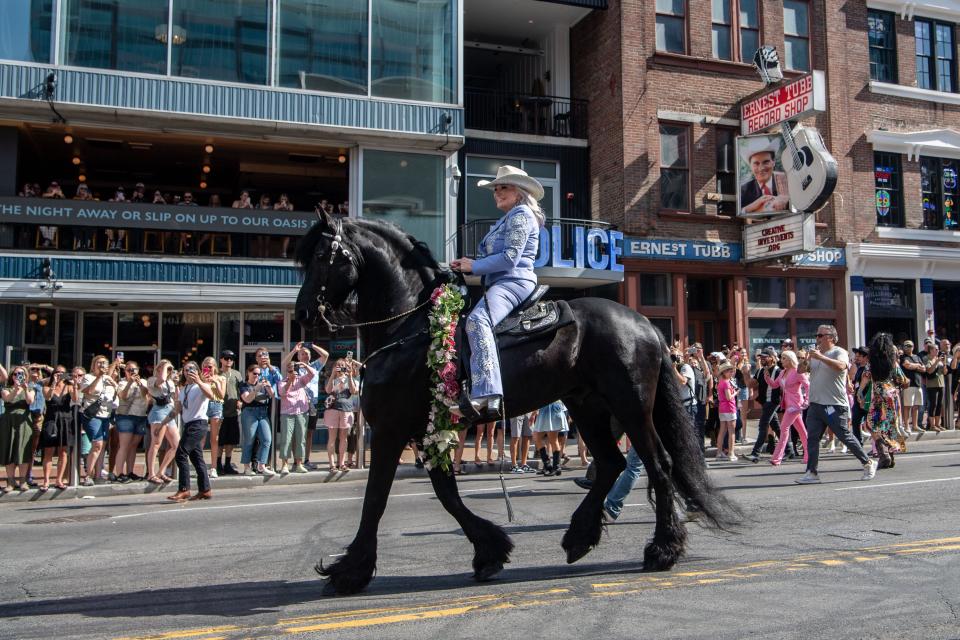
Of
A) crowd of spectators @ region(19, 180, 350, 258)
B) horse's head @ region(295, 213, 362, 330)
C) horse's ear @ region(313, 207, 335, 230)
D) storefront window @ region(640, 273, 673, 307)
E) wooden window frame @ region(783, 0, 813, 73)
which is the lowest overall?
horse's head @ region(295, 213, 362, 330)

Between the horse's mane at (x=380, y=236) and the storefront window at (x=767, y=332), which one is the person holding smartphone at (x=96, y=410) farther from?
the storefront window at (x=767, y=332)

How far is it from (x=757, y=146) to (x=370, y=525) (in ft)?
62.6

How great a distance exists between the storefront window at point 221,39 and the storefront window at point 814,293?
15547 millimetres

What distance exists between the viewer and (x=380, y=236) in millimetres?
5844

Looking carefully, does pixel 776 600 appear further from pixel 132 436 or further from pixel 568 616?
pixel 132 436

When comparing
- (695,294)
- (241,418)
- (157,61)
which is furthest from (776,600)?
(695,294)

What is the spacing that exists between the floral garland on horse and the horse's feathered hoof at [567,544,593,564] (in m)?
1.13

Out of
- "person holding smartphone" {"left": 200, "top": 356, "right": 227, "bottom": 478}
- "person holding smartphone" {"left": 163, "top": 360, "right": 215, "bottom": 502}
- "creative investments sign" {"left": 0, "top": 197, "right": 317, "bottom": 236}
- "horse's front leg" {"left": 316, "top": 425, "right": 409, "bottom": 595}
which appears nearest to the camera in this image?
"horse's front leg" {"left": 316, "top": 425, "right": 409, "bottom": 595}

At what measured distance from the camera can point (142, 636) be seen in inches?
174

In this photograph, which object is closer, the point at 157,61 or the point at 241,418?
the point at 241,418

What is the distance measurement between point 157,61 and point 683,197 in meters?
13.6

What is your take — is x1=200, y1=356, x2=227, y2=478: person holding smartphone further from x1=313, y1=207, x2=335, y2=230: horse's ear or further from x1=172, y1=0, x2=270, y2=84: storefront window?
x1=172, y1=0, x2=270, y2=84: storefront window

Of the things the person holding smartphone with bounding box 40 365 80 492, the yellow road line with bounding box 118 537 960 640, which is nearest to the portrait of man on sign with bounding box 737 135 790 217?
the yellow road line with bounding box 118 537 960 640

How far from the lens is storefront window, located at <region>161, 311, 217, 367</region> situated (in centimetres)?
1978
